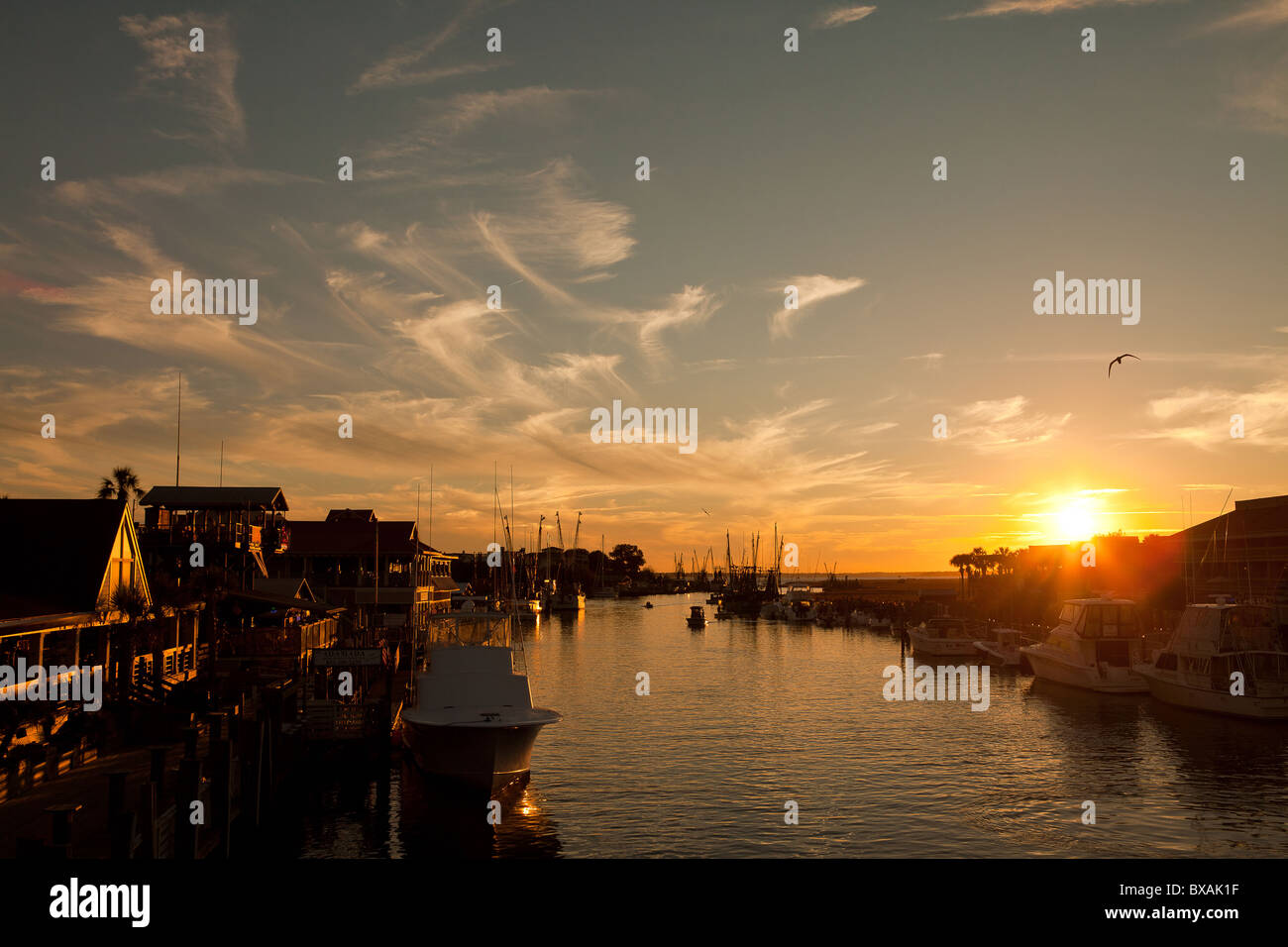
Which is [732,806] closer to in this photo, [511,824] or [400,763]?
[511,824]

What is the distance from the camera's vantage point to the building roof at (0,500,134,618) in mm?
28359

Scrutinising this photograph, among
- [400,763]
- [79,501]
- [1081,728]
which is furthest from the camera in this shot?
[1081,728]

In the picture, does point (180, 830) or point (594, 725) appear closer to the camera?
point (180, 830)

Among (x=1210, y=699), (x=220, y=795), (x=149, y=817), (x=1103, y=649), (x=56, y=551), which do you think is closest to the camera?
(x=149, y=817)

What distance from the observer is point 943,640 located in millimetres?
84125

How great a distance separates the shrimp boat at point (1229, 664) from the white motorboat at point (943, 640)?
30.8m

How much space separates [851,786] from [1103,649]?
3247 centimetres

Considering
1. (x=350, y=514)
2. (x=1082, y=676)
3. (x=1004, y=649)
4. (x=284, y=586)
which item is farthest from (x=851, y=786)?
(x=350, y=514)

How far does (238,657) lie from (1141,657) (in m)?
53.2

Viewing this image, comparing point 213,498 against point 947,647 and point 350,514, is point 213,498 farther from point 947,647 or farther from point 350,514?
point 947,647

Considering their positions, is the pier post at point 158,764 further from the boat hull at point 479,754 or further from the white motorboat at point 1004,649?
the white motorboat at point 1004,649

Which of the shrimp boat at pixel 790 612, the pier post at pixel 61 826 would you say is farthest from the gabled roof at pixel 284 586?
the shrimp boat at pixel 790 612

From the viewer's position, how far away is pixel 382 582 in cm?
8144
